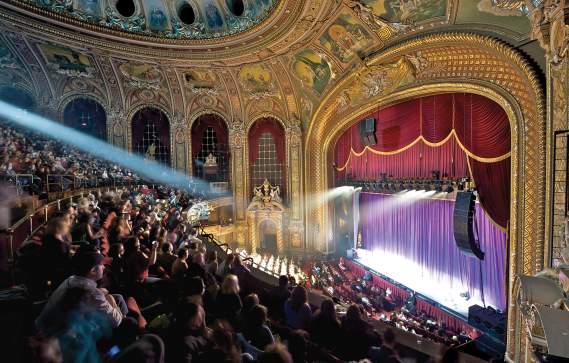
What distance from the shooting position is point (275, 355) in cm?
183

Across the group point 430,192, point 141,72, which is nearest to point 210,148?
point 141,72

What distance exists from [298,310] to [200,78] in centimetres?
1276

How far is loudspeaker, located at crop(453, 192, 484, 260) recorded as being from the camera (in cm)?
686

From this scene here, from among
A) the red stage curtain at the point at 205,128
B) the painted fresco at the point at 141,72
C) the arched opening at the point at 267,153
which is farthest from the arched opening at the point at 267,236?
the painted fresco at the point at 141,72

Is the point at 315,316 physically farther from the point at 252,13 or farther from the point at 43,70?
the point at 43,70

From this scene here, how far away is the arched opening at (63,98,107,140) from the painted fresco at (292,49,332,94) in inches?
359

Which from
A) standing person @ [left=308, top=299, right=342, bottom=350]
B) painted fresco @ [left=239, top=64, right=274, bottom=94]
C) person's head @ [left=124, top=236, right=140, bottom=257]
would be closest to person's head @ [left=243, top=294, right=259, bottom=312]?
standing person @ [left=308, top=299, right=342, bottom=350]

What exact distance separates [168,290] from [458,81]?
290 inches

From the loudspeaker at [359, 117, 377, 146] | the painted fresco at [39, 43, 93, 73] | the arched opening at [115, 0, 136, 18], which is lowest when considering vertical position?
the loudspeaker at [359, 117, 377, 146]

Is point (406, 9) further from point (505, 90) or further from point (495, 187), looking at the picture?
point (495, 187)

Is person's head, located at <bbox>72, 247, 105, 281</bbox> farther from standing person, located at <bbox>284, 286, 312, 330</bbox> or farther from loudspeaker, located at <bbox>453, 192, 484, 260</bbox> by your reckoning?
loudspeaker, located at <bbox>453, 192, 484, 260</bbox>

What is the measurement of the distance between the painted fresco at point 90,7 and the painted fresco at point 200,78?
12.0ft

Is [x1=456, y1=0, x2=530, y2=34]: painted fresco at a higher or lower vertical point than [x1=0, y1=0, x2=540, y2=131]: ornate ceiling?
lower

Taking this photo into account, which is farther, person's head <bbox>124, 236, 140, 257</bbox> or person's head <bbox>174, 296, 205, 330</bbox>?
person's head <bbox>124, 236, 140, 257</bbox>
